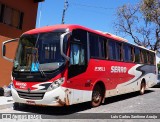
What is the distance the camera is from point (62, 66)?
29.0 ft

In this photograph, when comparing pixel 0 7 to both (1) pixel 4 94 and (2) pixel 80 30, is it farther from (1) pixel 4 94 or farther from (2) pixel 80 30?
(2) pixel 80 30

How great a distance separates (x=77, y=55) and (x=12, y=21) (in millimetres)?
7096

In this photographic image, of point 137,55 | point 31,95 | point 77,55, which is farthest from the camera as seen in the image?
point 137,55

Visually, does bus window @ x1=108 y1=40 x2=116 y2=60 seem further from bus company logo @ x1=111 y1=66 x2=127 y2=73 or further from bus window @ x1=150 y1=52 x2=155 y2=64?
bus window @ x1=150 y1=52 x2=155 y2=64

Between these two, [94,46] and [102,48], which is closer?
[94,46]

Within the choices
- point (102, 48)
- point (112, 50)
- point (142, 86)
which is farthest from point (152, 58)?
point (102, 48)

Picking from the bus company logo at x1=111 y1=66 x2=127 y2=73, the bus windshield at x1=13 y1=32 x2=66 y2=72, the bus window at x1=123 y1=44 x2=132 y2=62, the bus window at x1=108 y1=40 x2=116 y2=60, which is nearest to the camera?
the bus windshield at x1=13 y1=32 x2=66 y2=72

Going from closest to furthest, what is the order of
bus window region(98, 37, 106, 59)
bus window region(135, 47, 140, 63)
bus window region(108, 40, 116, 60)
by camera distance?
bus window region(98, 37, 106, 59) → bus window region(108, 40, 116, 60) → bus window region(135, 47, 140, 63)

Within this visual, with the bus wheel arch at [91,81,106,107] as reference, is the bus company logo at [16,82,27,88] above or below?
above

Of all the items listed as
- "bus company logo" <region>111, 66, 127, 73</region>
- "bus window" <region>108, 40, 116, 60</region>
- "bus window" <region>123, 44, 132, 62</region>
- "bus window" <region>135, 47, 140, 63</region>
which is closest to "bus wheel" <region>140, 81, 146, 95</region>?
"bus window" <region>135, 47, 140, 63</region>

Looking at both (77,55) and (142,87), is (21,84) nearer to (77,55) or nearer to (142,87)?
(77,55)

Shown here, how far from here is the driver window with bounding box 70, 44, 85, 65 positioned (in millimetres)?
9310

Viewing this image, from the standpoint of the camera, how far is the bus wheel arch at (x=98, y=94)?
35.3 ft

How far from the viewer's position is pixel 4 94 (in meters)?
12.6
